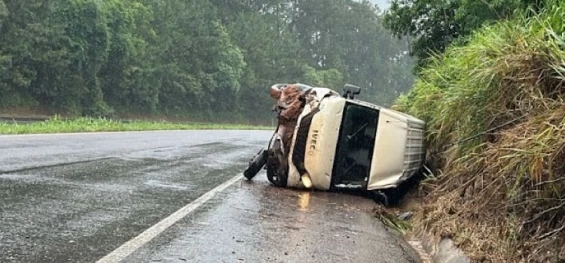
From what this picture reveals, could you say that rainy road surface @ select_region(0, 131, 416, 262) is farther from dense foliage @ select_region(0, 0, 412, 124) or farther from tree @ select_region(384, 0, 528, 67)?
dense foliage @ select_region(0, 0, 412, 124)

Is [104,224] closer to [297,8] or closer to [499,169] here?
[499,169]

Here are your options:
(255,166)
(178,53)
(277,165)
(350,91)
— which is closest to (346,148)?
(277,165)

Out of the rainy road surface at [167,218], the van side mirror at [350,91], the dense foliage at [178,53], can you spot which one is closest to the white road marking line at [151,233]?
the rainy road surface at [167,218]

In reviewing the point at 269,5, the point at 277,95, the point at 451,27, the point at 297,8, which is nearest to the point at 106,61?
the point at 451,27

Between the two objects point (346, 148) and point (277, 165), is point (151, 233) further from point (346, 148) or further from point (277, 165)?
point (346, 148)

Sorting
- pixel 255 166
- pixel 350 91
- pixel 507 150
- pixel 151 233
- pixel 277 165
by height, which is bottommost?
pixel 151 233

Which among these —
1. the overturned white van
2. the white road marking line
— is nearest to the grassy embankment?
the overturned white van

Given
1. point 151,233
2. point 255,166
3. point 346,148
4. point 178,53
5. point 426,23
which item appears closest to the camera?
point 151,233

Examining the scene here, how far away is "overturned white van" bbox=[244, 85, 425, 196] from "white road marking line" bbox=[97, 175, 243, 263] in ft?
6.02

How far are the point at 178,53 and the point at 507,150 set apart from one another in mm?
56644

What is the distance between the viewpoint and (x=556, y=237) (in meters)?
4.99

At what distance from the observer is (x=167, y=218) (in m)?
6.77

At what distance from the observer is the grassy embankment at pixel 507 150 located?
5234 millimetres

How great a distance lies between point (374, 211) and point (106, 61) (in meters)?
42.1
